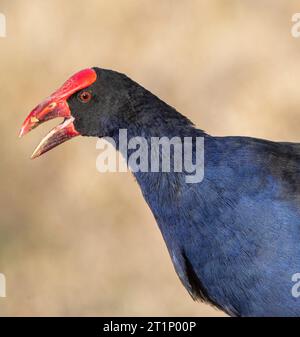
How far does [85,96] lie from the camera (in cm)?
354

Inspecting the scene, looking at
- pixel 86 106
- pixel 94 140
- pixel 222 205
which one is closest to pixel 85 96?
pixel 86 106

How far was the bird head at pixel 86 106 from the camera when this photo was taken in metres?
3.47

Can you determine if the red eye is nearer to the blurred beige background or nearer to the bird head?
the bird head

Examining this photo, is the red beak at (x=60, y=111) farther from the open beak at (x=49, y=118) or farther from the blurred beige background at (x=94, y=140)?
the blurred beige background at (x=94, y=140)

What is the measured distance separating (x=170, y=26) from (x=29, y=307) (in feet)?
6.64

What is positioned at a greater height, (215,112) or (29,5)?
(29,5)

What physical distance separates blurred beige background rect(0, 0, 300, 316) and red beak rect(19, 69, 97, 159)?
2783mm

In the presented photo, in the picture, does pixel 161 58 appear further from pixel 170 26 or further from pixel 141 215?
pixel 141 215

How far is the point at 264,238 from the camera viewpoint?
329cm

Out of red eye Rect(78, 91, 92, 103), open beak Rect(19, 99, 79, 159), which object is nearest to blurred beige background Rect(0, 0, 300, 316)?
open beak Rect(19, 99, 79, 159)

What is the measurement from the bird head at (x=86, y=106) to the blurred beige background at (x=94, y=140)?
281cm

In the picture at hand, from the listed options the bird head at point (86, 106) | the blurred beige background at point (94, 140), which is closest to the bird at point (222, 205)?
the bird head at point (86, 106)
